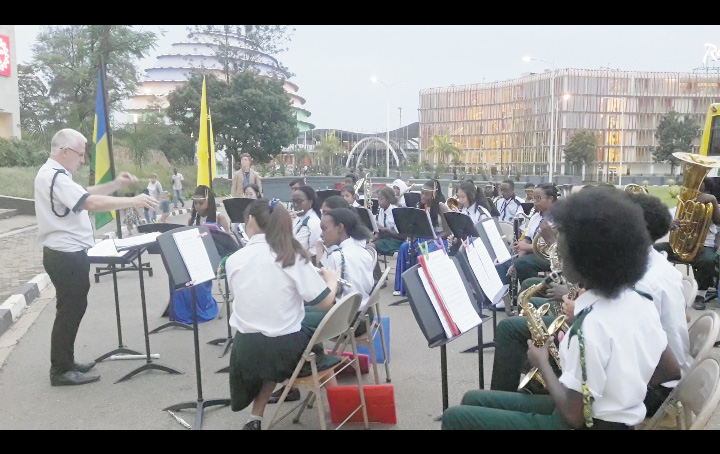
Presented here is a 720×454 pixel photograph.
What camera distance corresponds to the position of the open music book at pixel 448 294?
3.34 metres

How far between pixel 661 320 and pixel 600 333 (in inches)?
46.9

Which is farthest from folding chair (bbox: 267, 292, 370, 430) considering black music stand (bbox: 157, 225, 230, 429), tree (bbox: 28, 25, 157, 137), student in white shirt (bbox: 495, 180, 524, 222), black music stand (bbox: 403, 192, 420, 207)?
tree (bbox: 28, 25, 157, 137)

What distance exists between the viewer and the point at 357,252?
494 cm

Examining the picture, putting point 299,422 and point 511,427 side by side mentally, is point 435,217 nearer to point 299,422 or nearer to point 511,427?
point 299,422

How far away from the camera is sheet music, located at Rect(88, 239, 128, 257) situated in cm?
507

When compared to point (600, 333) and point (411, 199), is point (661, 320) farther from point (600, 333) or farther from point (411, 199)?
point (411, 199)

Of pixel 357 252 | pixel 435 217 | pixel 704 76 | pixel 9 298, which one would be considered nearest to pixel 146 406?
pixel 357 252

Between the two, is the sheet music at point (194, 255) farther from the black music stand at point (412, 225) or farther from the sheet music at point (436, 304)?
the black music stand at point (412, 225)

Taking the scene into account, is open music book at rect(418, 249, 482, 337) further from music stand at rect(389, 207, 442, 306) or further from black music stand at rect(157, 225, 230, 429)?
music stand at rect(389, 207, 442, 306)

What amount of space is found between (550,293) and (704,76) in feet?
319

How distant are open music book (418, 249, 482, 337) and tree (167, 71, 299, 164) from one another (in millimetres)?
33105

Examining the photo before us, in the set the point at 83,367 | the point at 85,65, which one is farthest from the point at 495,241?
the point at 85,65

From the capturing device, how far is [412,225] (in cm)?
849

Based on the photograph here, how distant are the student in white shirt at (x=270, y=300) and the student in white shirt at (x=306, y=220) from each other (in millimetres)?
2955
